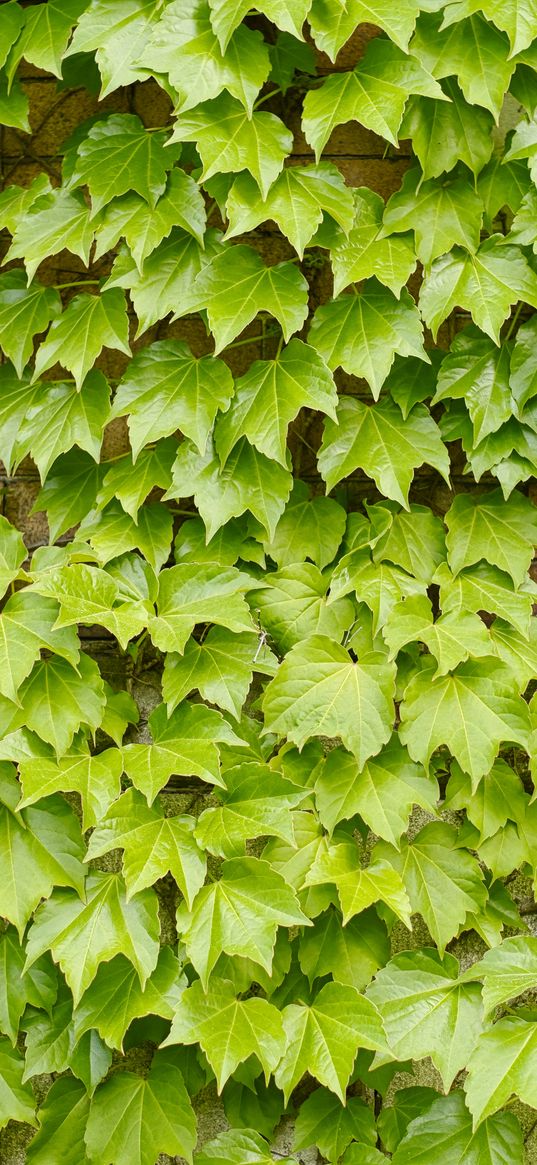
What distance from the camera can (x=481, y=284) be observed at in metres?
Answer: 1.94

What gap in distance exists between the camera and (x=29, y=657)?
1.78 metres

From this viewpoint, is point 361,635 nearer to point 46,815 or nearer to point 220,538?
point 220,538

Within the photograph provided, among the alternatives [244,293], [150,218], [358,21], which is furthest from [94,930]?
[358,21]

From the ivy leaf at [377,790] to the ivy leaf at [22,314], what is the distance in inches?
39.3

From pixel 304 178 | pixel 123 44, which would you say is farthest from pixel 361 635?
pixel 123 44

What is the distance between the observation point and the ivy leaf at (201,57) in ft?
5.92

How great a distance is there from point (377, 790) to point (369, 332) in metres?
0.85

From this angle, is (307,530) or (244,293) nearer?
(244,293)

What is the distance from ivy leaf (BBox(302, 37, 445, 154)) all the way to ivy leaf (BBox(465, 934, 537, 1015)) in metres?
1.43

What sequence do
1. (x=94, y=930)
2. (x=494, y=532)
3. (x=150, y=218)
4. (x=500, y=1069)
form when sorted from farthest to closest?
1. (x=494, y=532)
2. (x=150, y=218)
3. (x=94, y=930)
4. (x=500, y=1069)

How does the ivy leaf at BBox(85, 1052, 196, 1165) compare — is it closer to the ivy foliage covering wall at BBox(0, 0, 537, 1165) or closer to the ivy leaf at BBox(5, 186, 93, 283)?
the ivy foliage covering wall at BBox(0, 0, 537, 1165)

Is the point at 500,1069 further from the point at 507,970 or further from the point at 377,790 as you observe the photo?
the point at 377,790

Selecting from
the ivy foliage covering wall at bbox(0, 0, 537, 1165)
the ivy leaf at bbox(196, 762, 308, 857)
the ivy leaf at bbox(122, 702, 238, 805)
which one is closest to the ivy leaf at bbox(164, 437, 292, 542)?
the ivy foliage covering wall at bbox(0, 0, 537, 1165)

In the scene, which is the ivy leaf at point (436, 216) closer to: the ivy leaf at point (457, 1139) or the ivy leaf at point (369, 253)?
the ivy leaf at point (369, 253)
